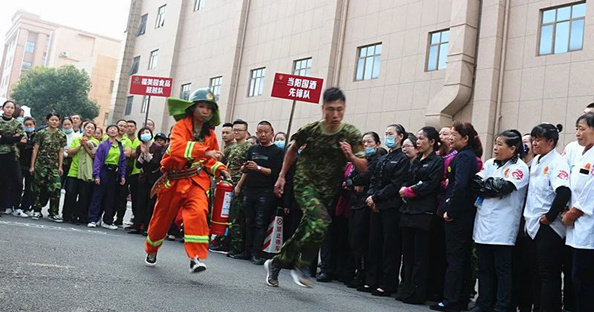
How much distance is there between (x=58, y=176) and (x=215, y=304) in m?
7.47

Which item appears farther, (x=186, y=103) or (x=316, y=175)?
(x=186, y=103)

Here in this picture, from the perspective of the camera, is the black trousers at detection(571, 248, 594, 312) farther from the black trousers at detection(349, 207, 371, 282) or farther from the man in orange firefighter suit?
the man in orange firefighter suit

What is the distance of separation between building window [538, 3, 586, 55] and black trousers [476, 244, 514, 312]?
11.5m

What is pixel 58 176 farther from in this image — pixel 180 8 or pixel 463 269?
pixel 180 8

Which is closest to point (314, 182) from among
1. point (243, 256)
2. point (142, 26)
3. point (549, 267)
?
point (549, 267)

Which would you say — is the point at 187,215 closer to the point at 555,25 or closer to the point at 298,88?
the point at 298,88

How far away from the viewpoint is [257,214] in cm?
845

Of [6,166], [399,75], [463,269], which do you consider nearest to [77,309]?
[463,269]

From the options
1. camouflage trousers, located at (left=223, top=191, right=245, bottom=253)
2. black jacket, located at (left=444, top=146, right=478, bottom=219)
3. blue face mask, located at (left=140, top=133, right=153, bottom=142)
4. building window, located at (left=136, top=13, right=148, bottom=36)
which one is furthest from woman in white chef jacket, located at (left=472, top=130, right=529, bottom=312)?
building window, located at (left=136, top=13, right=148, bottom=36)

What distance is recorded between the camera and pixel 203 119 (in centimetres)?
594

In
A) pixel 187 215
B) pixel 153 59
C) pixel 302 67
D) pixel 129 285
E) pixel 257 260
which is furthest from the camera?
pixel 153 59

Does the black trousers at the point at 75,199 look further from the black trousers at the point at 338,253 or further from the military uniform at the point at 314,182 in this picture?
the military uniform at the point at 314,182

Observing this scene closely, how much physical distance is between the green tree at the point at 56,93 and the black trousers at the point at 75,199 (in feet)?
135

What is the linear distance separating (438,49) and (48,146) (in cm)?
1276
